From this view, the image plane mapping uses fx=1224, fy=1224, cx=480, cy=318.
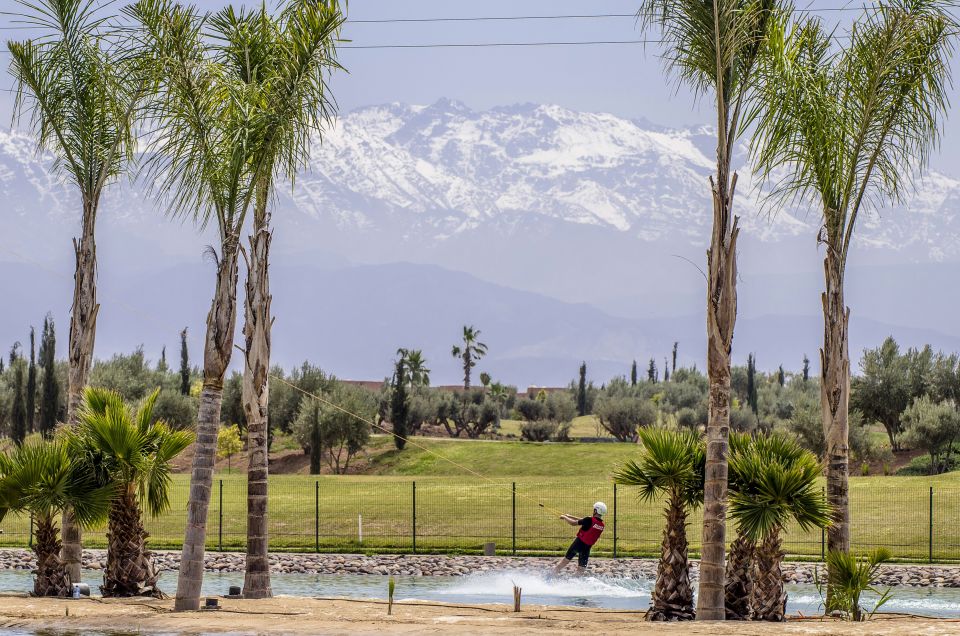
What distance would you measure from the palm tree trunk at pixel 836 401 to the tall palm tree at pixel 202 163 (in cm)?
868

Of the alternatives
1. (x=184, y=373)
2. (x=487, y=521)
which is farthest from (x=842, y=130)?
(x=184, y=373)

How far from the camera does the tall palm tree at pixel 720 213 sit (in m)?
16.4

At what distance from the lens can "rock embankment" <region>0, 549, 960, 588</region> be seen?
27906mm

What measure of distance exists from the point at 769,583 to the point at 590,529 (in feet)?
19.4

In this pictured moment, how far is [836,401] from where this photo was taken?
59.2 ft

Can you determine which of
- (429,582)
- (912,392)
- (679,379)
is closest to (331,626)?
(429,582)

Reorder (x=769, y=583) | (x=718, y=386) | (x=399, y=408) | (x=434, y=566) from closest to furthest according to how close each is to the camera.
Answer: (x=718, y=386)
(x=769, y=583)
(x=434, y=566)
(x=399, y=408)

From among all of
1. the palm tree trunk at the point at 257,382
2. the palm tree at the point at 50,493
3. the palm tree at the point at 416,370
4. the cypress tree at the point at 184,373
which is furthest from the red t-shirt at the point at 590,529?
the palm tree at the point at 416,370

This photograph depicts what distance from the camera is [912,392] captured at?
67688 mm

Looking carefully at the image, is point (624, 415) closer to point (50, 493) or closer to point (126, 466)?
point (126, 466)

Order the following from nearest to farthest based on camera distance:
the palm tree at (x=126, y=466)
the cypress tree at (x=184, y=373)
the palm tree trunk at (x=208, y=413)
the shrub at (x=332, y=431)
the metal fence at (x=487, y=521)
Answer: the palm tree trunk at (x=208, y=413)
the palm tree at (x=126, y=466)
the metal fence at (x=487, y=521)
the shrub at (x=332, y=431)
the cypress tree at (x=184, y=373)

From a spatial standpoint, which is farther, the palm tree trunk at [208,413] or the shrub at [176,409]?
the shrub at [176,409]

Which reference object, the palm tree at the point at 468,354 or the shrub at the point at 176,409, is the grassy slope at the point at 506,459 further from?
the palm tree at the point at 468,354

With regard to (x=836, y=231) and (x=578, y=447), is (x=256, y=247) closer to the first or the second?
(x=836, y=231)
